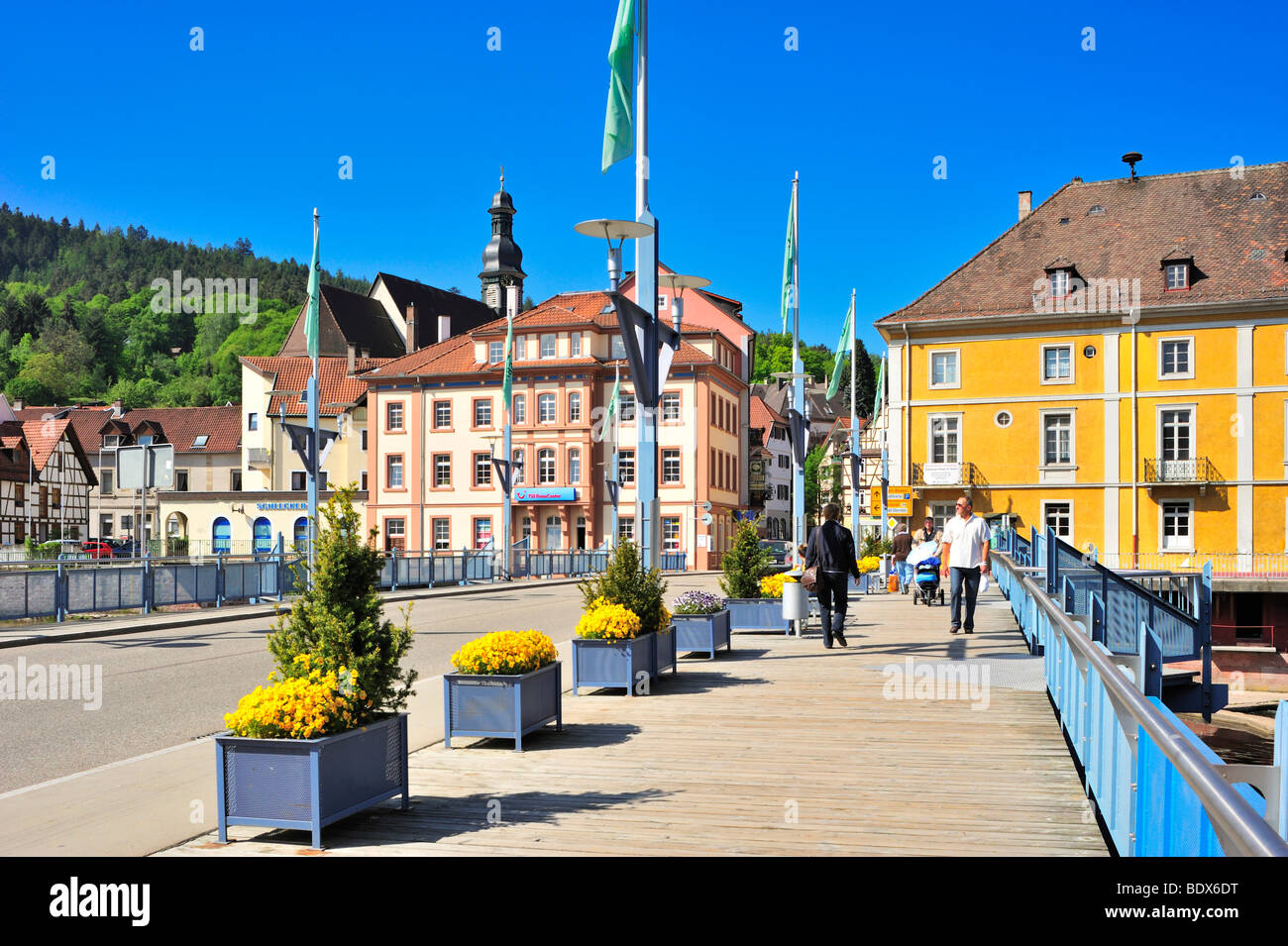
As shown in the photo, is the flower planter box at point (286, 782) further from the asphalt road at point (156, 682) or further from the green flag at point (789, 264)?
the green flag at point (789, 264)

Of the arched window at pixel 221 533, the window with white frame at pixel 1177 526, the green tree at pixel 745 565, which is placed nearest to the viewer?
the green tree at pixel 745 565

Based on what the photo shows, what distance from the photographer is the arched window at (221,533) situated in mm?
77500

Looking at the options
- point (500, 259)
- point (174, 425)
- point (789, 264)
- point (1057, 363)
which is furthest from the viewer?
point (500, 259)

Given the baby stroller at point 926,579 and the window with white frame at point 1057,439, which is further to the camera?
the window with white frame at point 1057,439

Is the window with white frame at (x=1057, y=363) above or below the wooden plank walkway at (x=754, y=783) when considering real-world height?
above

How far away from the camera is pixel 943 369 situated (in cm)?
5072

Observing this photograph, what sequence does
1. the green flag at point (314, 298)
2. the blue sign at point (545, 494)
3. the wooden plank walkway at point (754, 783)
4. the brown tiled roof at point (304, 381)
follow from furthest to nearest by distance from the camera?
1. the brown tiled roof at point (304, 381)
2. the blue sign at point (545, 494)
3. the green flag at point (314, 298)
4. the wooden plank walkway at point (754, 783)

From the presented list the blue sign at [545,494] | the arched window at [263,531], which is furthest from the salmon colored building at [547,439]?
the arched window at [263,531]

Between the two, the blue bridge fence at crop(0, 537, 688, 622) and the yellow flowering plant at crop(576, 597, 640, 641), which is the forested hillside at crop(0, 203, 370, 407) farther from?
the yellow flowering plant at crop(576, 597, 640, 641)

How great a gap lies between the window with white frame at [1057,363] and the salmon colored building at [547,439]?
2054 cm

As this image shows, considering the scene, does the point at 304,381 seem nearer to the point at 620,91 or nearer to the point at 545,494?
the point at 545,494

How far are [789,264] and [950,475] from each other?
2673cm

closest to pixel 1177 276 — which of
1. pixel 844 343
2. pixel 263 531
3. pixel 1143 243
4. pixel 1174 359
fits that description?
pixel 1143 243
